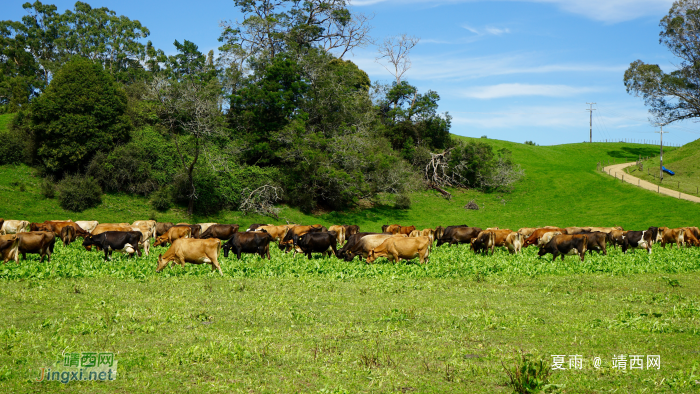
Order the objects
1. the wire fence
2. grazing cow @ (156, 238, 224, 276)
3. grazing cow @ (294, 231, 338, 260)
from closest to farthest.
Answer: grazing cow @ (156, 238, 224, 276) → grazing cow @ (294, 231, 338, 260) → the wire fence

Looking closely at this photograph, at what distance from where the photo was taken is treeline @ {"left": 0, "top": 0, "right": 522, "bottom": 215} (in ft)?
149

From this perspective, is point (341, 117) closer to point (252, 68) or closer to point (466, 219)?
point (252, 68)

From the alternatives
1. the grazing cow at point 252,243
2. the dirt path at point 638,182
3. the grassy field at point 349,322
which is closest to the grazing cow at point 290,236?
the grassy field at point 349,322

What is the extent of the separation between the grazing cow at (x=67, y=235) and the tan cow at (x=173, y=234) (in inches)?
171

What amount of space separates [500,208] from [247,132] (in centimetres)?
3064

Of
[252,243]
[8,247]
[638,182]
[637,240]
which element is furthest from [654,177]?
[8,247]

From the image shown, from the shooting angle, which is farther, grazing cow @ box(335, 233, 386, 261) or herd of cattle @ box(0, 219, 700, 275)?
grazing cow @ box(335, 233, 386, 261)

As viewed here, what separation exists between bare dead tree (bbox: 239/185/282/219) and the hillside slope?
90 cm

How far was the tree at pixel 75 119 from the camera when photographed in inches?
1747

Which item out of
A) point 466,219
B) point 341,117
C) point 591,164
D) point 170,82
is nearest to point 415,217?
point 466,219

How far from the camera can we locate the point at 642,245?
28.6 metres

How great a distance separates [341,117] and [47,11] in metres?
57.0

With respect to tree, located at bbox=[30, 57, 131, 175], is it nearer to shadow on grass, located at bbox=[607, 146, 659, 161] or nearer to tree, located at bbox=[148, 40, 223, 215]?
tree, located at bbox=[148, 40, 223, 215]

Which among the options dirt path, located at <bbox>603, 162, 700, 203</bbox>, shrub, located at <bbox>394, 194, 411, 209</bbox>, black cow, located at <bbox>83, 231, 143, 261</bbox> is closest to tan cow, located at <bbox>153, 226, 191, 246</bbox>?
black cow, located at <bbox>83, 231, 143, 261</bbox>
